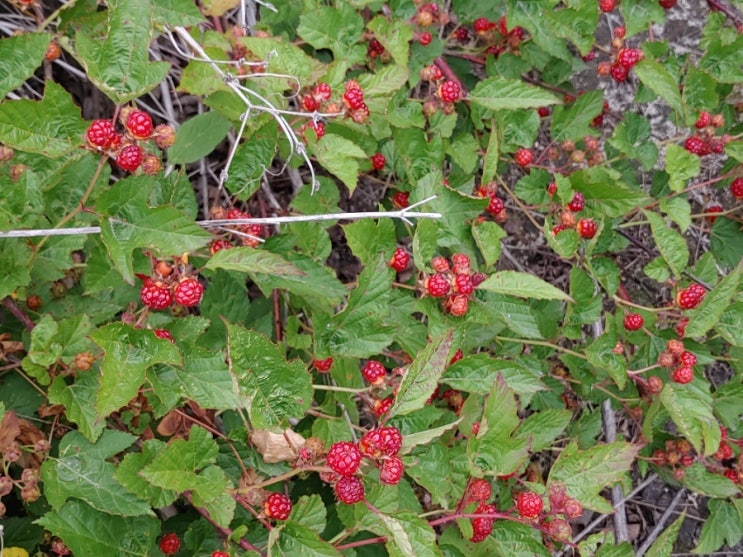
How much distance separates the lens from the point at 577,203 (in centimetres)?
218

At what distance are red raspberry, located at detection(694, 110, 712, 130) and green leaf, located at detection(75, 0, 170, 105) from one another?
1.73 m

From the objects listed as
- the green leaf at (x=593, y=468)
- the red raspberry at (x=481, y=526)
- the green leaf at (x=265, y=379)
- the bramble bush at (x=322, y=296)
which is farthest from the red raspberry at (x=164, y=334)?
the green leaf at (x=593, y=468)

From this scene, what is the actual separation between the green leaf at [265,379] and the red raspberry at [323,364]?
357 millimetres

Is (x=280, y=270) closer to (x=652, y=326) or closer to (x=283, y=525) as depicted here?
(x=283, y=525)

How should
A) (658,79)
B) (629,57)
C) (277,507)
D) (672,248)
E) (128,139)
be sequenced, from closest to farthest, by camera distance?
(128,139) → (277,507) → (672,248) → (658,79) → (629,57)

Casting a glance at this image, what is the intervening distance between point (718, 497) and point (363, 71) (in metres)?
1.85

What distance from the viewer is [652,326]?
2344 millimetres

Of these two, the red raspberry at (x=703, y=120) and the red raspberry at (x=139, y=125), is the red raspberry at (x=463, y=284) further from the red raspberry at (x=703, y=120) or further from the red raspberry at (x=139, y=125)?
the red raspberry at (x=703, y=120)

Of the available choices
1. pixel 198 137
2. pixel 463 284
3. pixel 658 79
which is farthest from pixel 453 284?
pixel 658 79

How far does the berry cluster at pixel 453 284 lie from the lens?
175cm

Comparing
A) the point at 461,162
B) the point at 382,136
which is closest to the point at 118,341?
the point at 382,136

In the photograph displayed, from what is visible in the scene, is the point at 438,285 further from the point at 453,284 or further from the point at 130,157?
the point at 130,157

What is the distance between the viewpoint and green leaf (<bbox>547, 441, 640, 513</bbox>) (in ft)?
5.87

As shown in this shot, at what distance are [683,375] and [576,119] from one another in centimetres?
102
